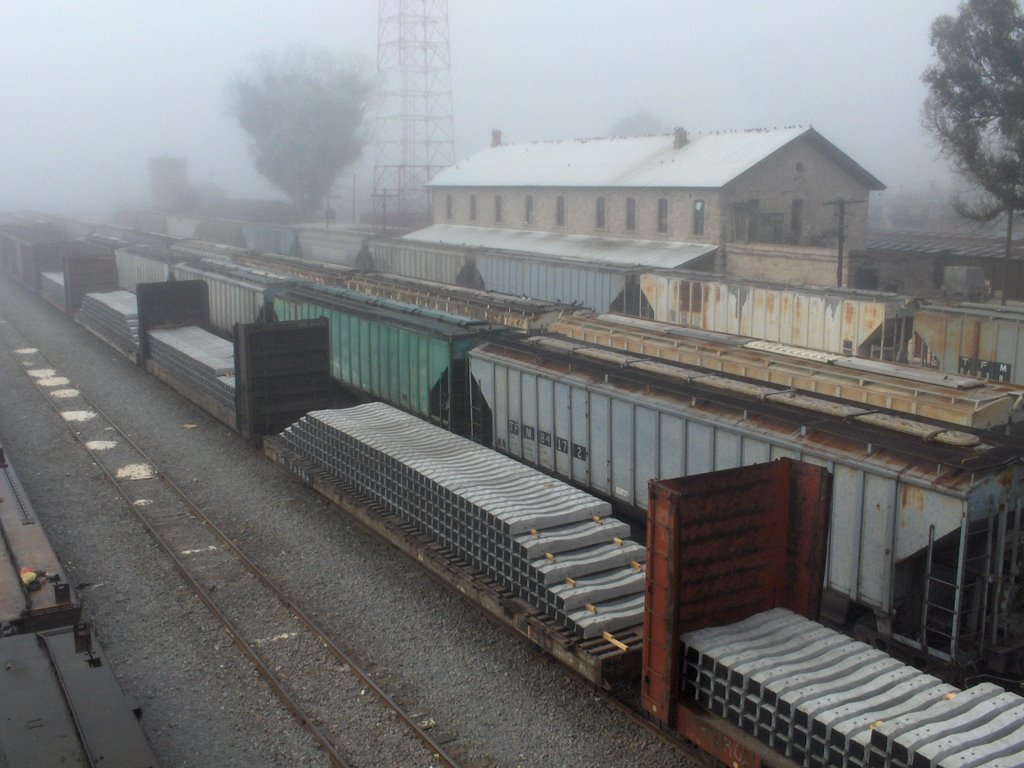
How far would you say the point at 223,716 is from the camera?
10.7m

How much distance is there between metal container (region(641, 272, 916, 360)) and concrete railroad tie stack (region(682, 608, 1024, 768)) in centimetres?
1477

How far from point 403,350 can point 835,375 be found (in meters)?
9.14

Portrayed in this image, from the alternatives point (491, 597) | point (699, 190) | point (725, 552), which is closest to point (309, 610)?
point (491, 597)

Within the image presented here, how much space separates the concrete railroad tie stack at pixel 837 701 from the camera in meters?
7.29

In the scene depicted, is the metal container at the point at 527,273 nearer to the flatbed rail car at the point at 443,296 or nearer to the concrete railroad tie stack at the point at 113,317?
the flatbed rail car at the point at 443,296

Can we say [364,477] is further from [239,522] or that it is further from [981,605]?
[981,605]

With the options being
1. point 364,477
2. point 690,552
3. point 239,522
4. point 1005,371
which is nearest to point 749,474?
point 690,552

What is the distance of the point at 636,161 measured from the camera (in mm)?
46656

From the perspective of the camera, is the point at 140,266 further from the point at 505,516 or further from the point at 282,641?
the point at 505,516

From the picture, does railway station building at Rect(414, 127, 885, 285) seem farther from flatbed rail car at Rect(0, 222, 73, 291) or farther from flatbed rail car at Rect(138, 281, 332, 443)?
flatbed rail car at Rect(0, 222, 73, 291)

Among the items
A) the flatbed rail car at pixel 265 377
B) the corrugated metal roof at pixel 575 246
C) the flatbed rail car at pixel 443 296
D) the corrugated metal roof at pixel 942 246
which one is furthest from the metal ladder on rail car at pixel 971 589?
the corrugated metal roof at pixel 942 246

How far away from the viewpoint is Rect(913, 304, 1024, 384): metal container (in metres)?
20.5

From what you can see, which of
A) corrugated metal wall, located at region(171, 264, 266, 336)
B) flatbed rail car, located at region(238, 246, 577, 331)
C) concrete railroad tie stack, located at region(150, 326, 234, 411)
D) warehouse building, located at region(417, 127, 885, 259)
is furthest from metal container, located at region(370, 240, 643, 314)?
concrete railroad tie stack, located at region(150, 326, 234, 411)

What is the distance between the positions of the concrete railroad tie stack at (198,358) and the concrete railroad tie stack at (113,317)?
2.20m
